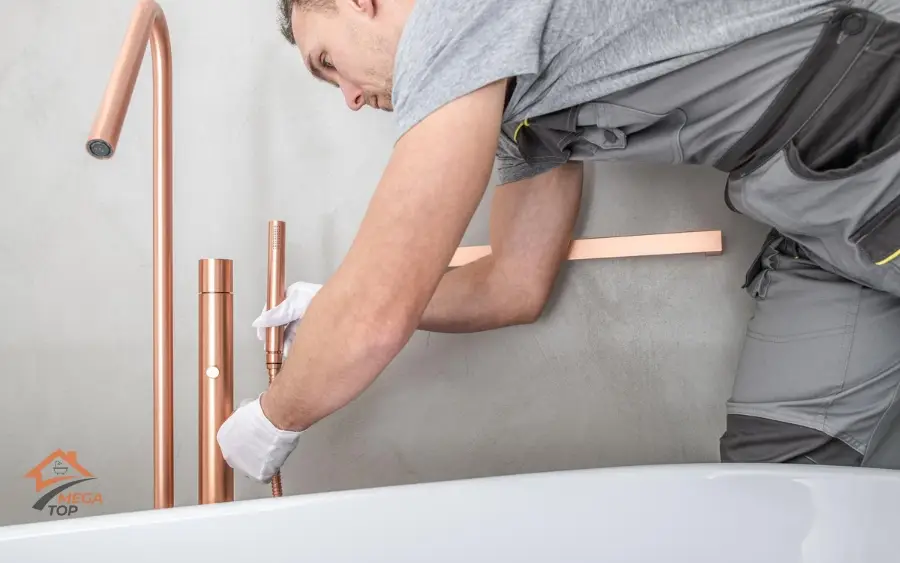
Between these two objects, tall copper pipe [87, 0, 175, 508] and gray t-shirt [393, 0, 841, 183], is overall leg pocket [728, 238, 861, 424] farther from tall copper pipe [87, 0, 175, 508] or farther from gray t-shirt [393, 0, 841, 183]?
tall copper pipe [87, 0, 175, 508]

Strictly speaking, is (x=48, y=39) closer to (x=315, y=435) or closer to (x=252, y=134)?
(x=252, y=134)

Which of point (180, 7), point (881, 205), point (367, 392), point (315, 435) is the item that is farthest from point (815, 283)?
point (180, 7)

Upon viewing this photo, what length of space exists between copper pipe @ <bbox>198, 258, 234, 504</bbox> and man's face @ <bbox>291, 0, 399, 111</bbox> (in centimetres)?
30

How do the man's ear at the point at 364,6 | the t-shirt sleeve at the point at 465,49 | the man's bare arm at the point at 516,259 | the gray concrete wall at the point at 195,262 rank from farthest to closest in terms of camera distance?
the gray concrete wall at the point at 195,262 → the man's bare arm at the point at 516,259 → the man's ear at the point at 364,6 → the t-shirt sleeve at the point at 465,49

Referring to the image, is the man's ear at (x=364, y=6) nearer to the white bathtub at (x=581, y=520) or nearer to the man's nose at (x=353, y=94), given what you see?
the man's nose at (x=353, y=94)

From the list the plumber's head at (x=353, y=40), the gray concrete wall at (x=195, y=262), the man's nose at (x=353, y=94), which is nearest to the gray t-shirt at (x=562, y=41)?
the plumber's head at (x=353, y=40)

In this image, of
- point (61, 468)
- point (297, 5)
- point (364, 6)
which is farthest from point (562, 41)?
point (61, 468)

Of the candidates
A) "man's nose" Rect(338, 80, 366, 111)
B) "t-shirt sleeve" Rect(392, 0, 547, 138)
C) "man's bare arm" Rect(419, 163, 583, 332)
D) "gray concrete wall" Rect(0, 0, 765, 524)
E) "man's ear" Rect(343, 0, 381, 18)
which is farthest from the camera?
"gray concrete wall" Rect(0, 0, 765, 524)

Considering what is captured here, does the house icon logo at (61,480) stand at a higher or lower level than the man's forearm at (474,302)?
lower

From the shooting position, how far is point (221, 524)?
0.82m

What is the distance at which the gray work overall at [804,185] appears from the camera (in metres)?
0.82

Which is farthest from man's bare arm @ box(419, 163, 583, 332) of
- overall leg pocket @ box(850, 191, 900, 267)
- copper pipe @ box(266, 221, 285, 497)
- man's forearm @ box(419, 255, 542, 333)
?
overall leg pocket @ box(850, 191, 900, 267)

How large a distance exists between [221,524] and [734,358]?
88cm

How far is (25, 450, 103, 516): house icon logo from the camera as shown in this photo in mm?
1434
